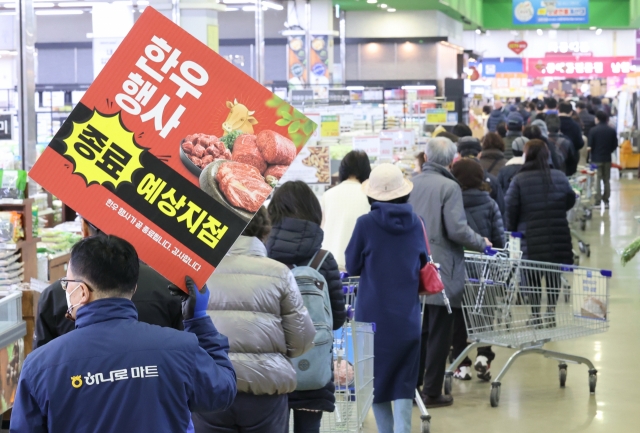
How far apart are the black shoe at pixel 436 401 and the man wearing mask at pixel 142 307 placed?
330cm

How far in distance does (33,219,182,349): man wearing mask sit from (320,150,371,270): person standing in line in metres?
3.17

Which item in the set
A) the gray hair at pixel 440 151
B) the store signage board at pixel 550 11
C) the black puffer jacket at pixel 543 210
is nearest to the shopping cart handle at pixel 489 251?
the gray hair at pixel 440 151

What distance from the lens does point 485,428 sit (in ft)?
17.9

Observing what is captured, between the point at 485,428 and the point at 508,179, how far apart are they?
12.2 ft

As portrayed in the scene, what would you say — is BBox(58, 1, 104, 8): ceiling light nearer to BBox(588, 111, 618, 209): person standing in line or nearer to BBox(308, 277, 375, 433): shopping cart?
BBox(308, 277, 375, 433): shopping cart

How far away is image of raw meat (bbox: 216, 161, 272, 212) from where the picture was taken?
7.55 feet

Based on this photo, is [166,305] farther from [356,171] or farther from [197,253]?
[356,171]

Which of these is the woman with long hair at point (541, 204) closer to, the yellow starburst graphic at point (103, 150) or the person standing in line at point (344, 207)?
the person standing in line at point (344, 207)

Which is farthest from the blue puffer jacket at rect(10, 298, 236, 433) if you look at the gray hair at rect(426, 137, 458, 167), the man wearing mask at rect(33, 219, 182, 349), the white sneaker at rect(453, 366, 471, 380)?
the white sneaker at rect(453, 366, 471, 380)

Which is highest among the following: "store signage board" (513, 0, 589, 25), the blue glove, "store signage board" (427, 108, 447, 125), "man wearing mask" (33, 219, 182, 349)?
"store signage board" (513, 0, 589, 25)

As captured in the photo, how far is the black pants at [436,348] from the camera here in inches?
227

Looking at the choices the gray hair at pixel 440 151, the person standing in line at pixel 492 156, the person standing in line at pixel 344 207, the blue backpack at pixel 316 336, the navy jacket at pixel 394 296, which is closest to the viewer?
the blue backpack at pixel 316 336

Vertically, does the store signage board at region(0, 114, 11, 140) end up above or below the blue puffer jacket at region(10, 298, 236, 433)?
above

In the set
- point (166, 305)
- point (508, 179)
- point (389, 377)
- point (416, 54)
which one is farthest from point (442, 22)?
point (166, 305)
